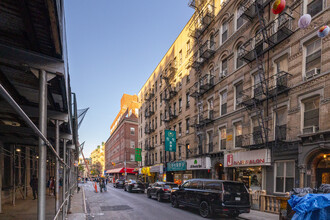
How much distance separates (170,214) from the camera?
11.6 meters

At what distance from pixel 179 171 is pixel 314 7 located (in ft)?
67.4

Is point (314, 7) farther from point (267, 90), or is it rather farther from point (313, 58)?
point (267, 90)

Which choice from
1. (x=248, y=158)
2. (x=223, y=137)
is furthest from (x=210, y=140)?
(x=248, y=158)

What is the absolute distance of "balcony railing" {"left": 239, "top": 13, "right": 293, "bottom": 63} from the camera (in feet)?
41.8

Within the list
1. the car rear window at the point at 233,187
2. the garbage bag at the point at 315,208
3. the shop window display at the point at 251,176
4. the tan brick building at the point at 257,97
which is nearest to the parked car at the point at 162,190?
the tan brick building at the point at 257,97

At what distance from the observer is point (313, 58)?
37.5 ft

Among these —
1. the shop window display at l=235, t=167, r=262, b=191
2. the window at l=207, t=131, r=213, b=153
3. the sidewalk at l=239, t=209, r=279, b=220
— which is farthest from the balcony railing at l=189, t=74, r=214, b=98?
the sidewalk at l=239, t=209, r=279, b=220

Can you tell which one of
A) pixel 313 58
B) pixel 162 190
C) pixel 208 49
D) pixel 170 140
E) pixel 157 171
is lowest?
pixel 157 171

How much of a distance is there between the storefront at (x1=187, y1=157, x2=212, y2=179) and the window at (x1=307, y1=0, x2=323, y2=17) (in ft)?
42.7

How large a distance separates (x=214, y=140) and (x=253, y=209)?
6998mm

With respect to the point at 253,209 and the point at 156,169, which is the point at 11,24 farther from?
the point at 156,169

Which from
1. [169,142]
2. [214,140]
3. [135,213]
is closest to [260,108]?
[214,140]

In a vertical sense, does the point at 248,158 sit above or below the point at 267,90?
below

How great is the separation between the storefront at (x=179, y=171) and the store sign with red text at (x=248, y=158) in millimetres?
7483
